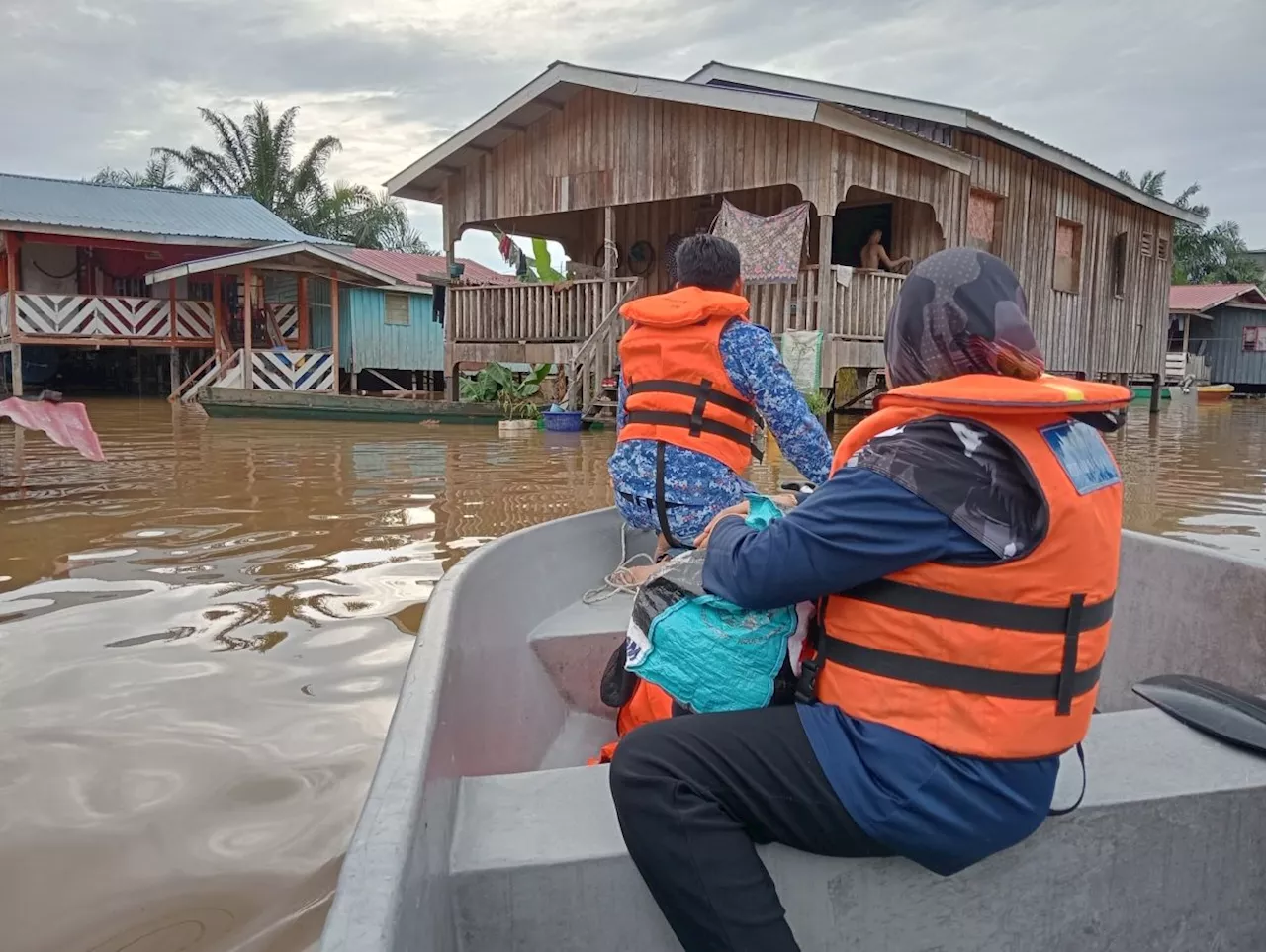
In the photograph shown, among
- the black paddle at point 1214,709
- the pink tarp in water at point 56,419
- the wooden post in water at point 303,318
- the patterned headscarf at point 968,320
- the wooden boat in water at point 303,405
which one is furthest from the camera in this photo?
the wooden post in water at point 303,318

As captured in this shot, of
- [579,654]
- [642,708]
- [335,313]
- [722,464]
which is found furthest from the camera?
[335,313]

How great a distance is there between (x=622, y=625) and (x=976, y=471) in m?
1.82

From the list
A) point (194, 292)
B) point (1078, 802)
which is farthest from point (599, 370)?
point (194, 292)

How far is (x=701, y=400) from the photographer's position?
310cm

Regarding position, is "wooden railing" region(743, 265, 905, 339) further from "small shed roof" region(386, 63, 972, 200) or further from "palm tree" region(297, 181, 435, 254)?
"palm tree" region(297, 181, 435, 254)

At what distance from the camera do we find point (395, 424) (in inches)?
553

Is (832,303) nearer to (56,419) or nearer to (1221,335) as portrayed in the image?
(56,419)

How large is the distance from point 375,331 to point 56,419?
13630 mm

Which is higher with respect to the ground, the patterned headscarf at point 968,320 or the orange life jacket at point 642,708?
the patterned headscarf at point 968,320

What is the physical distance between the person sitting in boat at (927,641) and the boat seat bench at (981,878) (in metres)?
0.10

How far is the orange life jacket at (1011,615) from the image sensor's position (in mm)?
1356

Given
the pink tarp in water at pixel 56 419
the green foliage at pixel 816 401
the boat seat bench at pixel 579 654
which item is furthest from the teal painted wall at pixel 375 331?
the boat seat bench at pixel 579 654

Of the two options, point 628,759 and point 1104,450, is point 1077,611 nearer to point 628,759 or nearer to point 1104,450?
point 1104,450

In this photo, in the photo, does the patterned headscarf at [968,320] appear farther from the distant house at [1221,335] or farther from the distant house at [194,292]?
the distant house at [1221,335]
